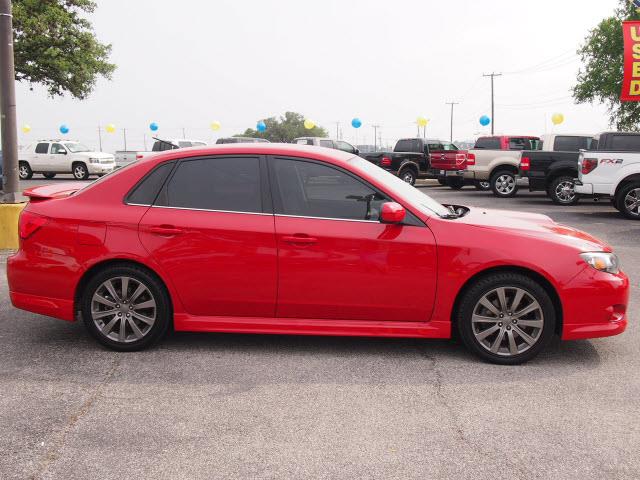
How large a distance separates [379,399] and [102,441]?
1670 mm

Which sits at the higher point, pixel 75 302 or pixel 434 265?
pixel 434 265

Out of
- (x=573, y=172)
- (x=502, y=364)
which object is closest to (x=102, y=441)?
(x=502, y=364)

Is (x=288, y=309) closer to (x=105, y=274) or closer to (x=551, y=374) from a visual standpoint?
(x=105, y=274)

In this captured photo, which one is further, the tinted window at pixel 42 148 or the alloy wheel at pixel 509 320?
the tinted window at pixel 42 148

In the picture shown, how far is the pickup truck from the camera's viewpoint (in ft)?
45.3

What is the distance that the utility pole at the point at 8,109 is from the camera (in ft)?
31.4

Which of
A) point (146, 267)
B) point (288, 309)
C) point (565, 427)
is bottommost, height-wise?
point (565, 427)

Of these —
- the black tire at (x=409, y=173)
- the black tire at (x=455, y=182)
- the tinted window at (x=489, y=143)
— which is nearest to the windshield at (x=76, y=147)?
the black tire at (x=409, y=173)

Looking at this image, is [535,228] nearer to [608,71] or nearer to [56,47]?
[56,47]

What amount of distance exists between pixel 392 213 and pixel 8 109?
299 inches

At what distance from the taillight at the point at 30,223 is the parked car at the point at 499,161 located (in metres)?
16.9

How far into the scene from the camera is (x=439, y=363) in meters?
4.77

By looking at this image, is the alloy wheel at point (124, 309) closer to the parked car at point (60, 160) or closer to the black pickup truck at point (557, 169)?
the black pickup truck at point (557, 169)

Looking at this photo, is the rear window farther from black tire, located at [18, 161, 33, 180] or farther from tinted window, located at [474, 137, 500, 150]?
black tire, located at [18, 161, 33, 180]
